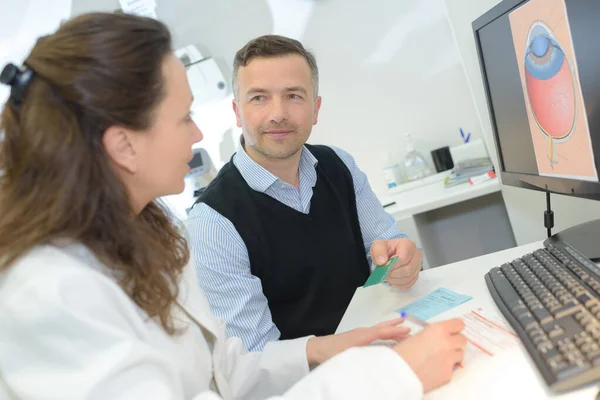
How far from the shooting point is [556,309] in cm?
68

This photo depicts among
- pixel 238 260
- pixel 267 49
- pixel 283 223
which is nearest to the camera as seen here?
pixel 238 260

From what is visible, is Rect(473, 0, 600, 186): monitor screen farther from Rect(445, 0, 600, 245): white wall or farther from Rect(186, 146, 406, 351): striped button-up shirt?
Rect(186, 146, 406, 351): striped button-up shirt

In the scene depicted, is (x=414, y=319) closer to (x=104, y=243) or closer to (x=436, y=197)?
(x=104, y=243)

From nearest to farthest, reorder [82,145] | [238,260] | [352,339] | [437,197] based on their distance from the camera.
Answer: [82,145] → [352,339] → [238,260] → [437,197]

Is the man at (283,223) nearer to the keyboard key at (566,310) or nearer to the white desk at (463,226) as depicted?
the keyboard key at (566,310)

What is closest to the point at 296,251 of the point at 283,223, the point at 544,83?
the point at 283,223

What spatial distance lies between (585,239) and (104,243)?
2.89 ft

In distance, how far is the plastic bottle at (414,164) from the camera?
2.45m

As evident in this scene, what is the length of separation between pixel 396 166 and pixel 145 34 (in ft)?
6.42

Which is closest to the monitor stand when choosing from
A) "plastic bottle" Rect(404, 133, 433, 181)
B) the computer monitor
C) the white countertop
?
the computer monitor

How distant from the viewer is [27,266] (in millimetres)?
609

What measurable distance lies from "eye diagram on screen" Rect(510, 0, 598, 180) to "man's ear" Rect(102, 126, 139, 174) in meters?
0.75

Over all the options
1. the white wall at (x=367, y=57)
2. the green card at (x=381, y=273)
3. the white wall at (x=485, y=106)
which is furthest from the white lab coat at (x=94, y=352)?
the white wall at (x=367, y=57)

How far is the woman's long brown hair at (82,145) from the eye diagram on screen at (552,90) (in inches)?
27.2
